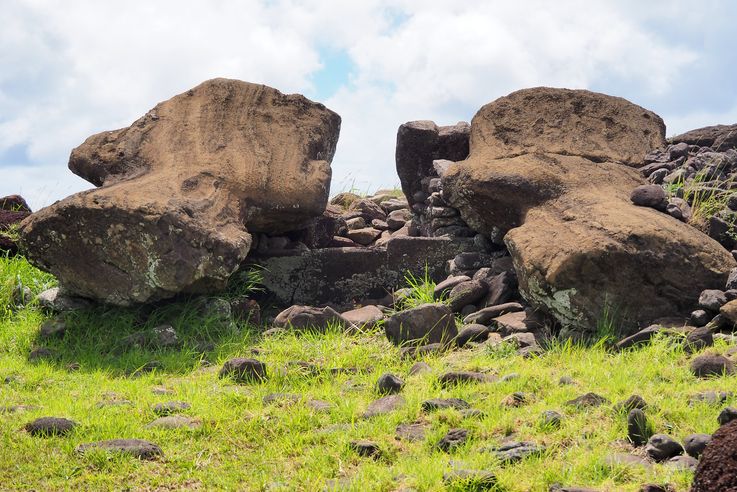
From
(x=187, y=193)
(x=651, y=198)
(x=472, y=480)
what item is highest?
(x=187, y=193)

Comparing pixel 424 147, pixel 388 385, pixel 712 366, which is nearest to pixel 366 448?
pixel 388 385

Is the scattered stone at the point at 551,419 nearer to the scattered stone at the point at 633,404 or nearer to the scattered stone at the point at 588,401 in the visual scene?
the scattered stone at the point at 588,401

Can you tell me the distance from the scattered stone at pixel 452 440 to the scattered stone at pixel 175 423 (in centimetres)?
138

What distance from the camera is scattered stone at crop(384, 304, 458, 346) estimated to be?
7160mm

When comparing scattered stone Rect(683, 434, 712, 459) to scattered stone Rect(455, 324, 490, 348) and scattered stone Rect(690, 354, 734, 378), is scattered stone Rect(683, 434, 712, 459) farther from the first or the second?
scattered stone Rect(455, 324, 490, 348)

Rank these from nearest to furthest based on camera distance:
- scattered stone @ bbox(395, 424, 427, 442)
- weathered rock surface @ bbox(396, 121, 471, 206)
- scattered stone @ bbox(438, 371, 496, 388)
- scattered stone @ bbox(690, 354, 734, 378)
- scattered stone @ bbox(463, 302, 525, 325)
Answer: scattered stone @ bbox(395, 424, 427, 442) < scattered stone @ bbox(690, 354, 734, 378) < scattered stone @ bbox(438, 371, 496, 388) < scattered stone @ bbox(463, 302, 525, 325) < weathered rock surface @ bbox(396, 121, 471, 206)

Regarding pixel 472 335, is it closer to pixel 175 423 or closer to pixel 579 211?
pixel 579 211

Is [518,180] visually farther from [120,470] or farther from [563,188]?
[120,470]

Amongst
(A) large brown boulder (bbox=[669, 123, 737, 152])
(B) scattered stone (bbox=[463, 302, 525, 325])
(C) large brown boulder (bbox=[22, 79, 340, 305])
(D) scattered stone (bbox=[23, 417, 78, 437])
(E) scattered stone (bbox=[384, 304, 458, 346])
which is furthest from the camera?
(A) large brown boulder (bbox=[669, 123, 737, 152])

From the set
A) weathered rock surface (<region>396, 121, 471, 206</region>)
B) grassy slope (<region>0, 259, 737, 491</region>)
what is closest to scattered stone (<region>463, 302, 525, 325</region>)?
grassy slope (<region>0, 259, 737, 491</region>)

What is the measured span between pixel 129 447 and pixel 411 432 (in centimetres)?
144

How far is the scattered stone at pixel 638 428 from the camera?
15.5ft

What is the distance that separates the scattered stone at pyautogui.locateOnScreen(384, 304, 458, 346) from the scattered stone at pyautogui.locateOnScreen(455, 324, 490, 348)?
1.9 inches

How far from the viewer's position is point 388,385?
5980 mm
